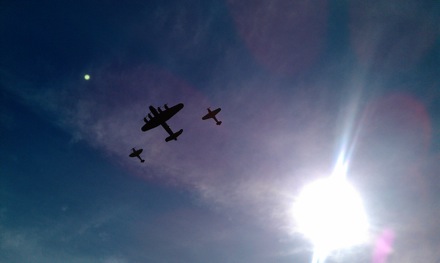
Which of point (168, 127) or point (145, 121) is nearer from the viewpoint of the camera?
point (145, 121)

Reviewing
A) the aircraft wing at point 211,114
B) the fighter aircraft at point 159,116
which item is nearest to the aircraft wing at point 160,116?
the fighter aircraft at point 159,116

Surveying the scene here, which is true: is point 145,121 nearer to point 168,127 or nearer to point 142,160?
point 168,127

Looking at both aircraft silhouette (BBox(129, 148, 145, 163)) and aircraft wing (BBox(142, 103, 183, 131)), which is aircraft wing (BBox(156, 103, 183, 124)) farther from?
aircraft silhouette (BBox(129, 148, 145, 163))

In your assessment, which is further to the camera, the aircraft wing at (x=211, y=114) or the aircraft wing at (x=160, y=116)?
the aircraft wing at (x=211, y=114)

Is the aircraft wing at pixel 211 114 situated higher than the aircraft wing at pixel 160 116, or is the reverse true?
the aircraft wing at pixel 211 114

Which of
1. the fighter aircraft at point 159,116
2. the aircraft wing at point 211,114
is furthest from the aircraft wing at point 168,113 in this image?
the aircraft wing at point 211,114

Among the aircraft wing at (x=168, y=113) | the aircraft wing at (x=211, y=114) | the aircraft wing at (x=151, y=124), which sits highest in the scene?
the aircraft wing at (x=211, y=114)

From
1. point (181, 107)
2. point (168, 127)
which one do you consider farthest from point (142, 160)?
point (181, 107)

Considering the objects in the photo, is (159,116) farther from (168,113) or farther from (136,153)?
(136,153)

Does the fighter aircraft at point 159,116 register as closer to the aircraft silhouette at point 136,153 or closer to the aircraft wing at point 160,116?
the aircraft wing at point 160,116

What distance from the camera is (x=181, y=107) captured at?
2207 inches

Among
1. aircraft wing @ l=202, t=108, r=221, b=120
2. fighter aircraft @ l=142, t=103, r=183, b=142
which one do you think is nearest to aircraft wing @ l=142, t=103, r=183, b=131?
fighter aircraft @ l=142, t=103, r=183, b=142

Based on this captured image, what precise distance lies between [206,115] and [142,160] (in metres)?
20.5

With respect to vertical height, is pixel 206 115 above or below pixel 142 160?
above
